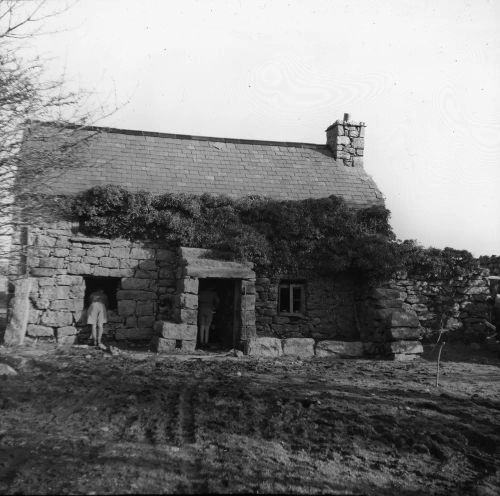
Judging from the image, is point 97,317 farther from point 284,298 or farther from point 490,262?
point 490,262

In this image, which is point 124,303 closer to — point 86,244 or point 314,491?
point 86,244

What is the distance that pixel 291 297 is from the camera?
510 inches

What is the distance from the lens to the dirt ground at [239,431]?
14.5 feet

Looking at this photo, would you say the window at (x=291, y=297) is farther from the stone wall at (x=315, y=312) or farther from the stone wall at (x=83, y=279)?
the stone wall at (x=83, y=279)

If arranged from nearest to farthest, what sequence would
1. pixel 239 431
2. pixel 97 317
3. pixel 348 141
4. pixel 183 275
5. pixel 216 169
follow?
pixel 239 431 → pixel 183 275 → pixel 97 317 → pixel 216 169 → pixel 348 141

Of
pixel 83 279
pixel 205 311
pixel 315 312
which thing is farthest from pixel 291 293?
pixel 83 279

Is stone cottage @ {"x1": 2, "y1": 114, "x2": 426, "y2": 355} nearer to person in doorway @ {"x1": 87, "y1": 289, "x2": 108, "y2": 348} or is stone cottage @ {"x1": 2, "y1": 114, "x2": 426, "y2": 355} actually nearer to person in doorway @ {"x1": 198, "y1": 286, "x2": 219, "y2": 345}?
person in doorway @ {"x1": 87, "y1": 289, "x2": 108, "y2": 348}

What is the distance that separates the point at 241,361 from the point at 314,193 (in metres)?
6.29

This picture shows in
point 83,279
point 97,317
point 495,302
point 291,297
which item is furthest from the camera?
point 495,302

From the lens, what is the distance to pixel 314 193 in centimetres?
1434

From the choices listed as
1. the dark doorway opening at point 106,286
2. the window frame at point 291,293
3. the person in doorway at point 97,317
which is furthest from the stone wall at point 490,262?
the person in doorway at point 97,317

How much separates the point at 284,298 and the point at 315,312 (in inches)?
37.6

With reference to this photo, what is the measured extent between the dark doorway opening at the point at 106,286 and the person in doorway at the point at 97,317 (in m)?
1.18

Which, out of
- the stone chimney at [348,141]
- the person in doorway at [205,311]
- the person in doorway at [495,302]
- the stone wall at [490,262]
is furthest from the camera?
the stone chimney at [348,141]
